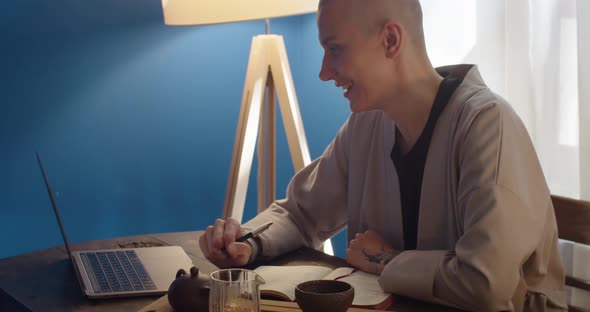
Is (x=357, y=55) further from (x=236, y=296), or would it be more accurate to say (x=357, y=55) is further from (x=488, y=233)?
(x=236, y=296)

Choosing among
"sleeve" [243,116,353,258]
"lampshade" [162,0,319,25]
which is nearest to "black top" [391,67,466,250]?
"sleeve" [243,116,353,258]

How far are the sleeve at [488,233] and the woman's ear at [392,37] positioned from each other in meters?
0.26

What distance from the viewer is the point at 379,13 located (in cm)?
141

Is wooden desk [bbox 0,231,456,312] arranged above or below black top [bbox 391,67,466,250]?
below

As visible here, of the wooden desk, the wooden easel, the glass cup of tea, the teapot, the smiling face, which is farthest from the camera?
Answer: the wooden easel

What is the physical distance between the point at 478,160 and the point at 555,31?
87cm

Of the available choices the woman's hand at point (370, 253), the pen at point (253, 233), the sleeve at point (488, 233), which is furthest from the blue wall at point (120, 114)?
the sleeve at point (488, 233)

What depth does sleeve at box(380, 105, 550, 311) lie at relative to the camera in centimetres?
113

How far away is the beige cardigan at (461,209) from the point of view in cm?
114

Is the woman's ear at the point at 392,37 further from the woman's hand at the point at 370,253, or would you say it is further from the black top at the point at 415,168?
the woman's hand at the point at 370,253

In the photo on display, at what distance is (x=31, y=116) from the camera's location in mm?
2490

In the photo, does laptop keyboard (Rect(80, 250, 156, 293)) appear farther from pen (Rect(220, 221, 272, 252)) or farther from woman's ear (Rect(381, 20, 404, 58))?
woman's ear (Rect(381, 20, 404, 58))

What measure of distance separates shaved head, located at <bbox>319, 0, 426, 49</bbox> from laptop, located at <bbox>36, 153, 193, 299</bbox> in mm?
607

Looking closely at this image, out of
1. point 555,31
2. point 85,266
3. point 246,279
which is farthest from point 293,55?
point 246,279
